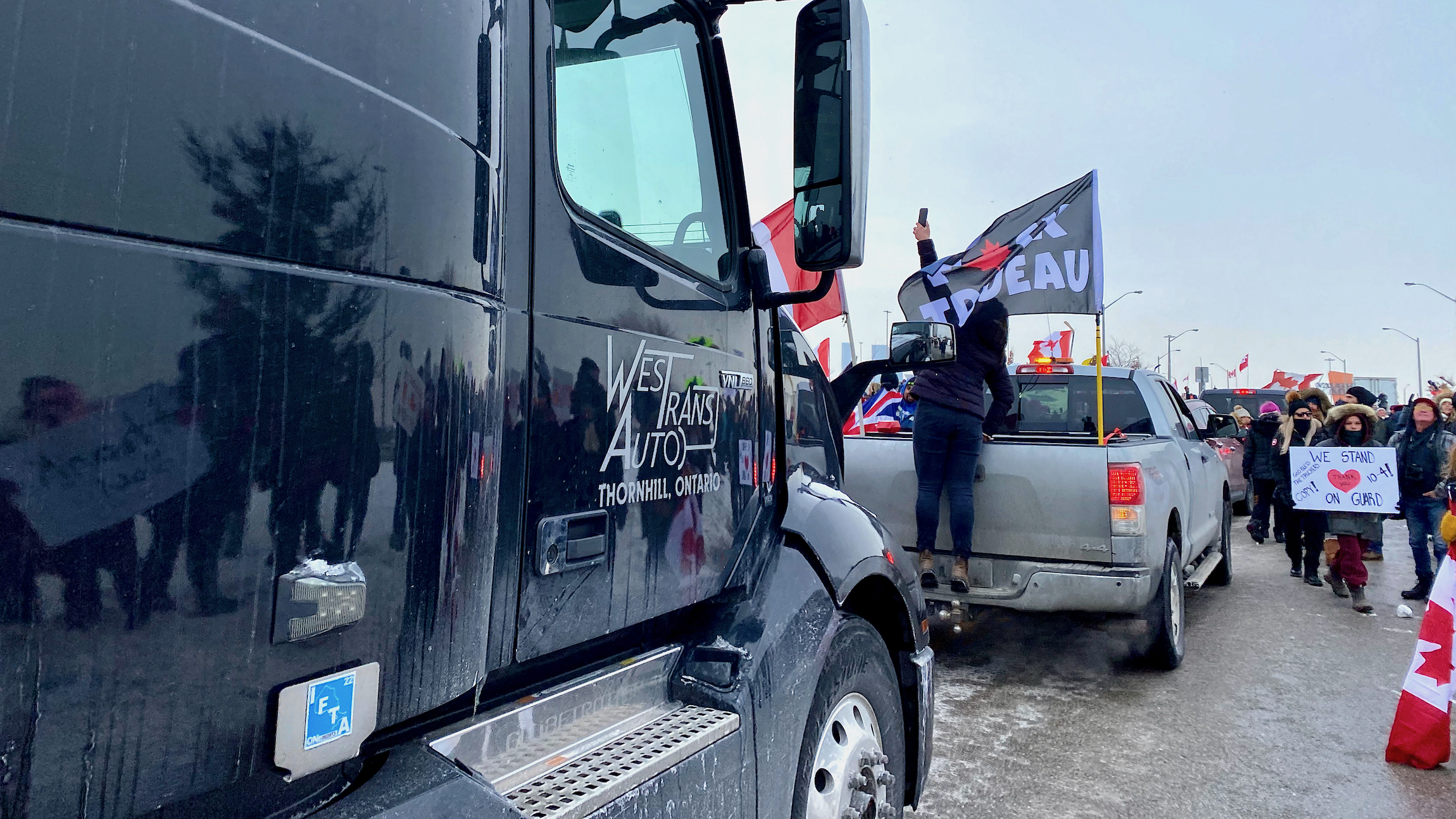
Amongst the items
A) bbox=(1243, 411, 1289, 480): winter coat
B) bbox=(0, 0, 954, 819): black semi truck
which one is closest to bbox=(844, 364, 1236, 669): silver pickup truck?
bbox=(0, 0, 954, 819): black semi truck

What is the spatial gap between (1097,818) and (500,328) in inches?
130

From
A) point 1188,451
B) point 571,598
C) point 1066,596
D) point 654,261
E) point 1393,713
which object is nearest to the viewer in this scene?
point 571,598

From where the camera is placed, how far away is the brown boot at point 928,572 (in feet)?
18.3

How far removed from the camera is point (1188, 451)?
7.05m

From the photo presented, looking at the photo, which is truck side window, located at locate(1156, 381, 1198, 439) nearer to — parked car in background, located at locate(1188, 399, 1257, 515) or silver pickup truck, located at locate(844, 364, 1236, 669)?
silver pickup truck, located at locate(844, 364, 1236, 669)

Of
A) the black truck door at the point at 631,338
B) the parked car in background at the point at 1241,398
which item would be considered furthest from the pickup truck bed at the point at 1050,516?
the parked car in background at the point at 1241,398

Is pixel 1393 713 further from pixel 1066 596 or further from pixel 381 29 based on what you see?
pixel 381 29

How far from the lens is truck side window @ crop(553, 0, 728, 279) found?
5.96ft

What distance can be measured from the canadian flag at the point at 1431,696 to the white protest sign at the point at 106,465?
16.3ft

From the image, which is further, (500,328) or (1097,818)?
(1097,818)

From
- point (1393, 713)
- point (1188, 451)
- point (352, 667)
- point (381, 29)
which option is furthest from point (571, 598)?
point (1188, 451)

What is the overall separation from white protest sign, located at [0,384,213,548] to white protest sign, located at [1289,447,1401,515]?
28.8 ft

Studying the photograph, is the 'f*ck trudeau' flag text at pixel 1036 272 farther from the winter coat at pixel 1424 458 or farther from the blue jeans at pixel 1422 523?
the blue jeans at pixel 1422 523

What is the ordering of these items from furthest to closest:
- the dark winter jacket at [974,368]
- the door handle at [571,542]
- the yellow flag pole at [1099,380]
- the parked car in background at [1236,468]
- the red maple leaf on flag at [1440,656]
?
1. the parked car in background at [1236,468]
2. the yellow flag pole at [1099,380]
3. the dark winter jacket at [974,368]
4. the red maple leaf on flag at [1440,656]
5. the door handle at [571,542]
